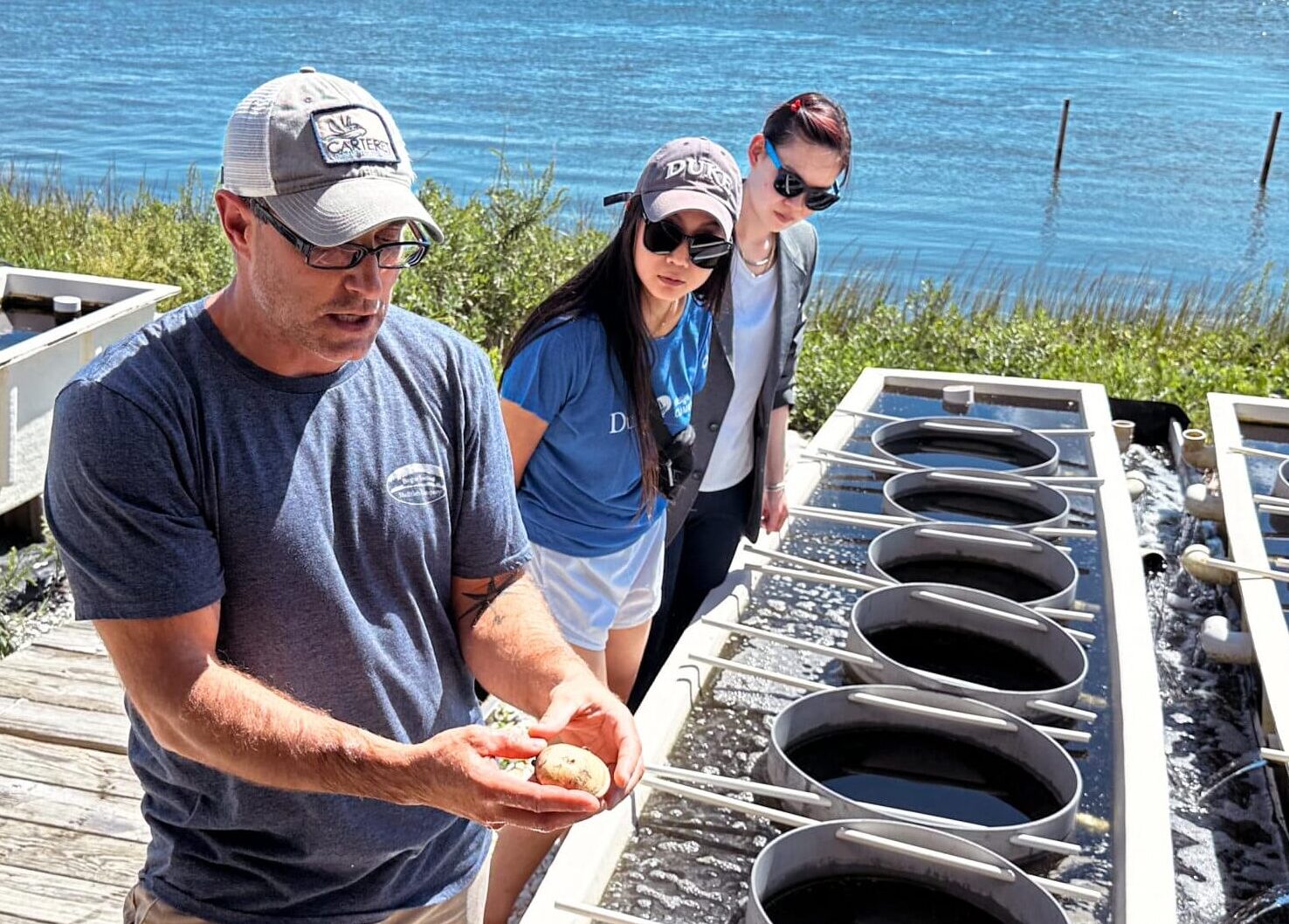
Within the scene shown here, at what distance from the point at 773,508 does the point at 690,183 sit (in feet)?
4.64

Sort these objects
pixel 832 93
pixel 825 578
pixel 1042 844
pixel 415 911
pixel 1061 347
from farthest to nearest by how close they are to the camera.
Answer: pixel 832 93, pixel 1061 347, pixel 825 578, pixel 1042 844, pixel 415 911

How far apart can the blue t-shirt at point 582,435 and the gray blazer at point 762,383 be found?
0.34 metres

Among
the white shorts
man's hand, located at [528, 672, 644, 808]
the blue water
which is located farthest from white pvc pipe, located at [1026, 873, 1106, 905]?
the blue water

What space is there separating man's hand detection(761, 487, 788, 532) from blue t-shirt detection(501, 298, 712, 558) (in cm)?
99

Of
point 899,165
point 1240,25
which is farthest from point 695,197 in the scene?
point 1240,25

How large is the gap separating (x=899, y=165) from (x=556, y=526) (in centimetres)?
2136

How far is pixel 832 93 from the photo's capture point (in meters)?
27.1

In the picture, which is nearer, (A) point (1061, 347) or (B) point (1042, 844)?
(B) point (1042, 844)

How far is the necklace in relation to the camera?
3.58 m

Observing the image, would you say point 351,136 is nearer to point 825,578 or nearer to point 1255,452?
point 825,578

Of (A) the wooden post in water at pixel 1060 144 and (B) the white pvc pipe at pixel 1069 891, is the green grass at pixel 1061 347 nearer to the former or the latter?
(B) the white pvc pipe at pixel 1069 891

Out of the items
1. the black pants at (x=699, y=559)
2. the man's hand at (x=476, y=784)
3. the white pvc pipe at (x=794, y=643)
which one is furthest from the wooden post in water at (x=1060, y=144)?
the man's hand at (x=476, y=784)

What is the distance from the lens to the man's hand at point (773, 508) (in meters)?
4.03

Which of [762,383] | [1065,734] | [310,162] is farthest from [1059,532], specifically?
[310,162]
